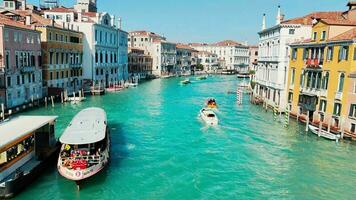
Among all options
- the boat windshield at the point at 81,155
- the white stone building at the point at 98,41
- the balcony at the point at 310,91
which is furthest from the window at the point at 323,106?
the white stone building at the point at 98,41

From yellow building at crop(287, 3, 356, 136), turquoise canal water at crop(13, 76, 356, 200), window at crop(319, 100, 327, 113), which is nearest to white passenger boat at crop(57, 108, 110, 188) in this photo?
turquoise canal water at crop(13, 76, 356, 200)

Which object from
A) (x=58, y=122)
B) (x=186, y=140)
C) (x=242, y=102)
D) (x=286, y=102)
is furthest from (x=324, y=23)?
(x=58, y=122)

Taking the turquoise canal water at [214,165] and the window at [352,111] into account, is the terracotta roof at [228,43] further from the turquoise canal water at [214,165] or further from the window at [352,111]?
the window at [352,111]

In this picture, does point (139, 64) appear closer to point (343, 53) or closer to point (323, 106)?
point (323, 106)

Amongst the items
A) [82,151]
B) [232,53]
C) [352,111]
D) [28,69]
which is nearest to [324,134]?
[352,111]

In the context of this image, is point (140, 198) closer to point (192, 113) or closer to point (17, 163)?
point (17, 163)

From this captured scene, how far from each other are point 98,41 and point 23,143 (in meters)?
34.0

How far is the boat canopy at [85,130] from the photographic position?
14.3 metres

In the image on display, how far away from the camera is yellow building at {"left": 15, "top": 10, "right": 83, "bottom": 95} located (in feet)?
113

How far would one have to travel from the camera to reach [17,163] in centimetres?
1373

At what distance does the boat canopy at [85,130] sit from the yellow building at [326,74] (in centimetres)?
1415

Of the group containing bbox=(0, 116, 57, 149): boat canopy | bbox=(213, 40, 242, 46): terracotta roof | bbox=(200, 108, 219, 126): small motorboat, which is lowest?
bbox=(200, 108, 219, 126): small motorboat

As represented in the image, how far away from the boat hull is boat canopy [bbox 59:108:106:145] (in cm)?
155

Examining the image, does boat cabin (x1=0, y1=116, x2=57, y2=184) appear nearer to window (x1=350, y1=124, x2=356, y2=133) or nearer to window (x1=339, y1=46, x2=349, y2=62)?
window (x1=350, y1=124, x2=356, y2=133)
